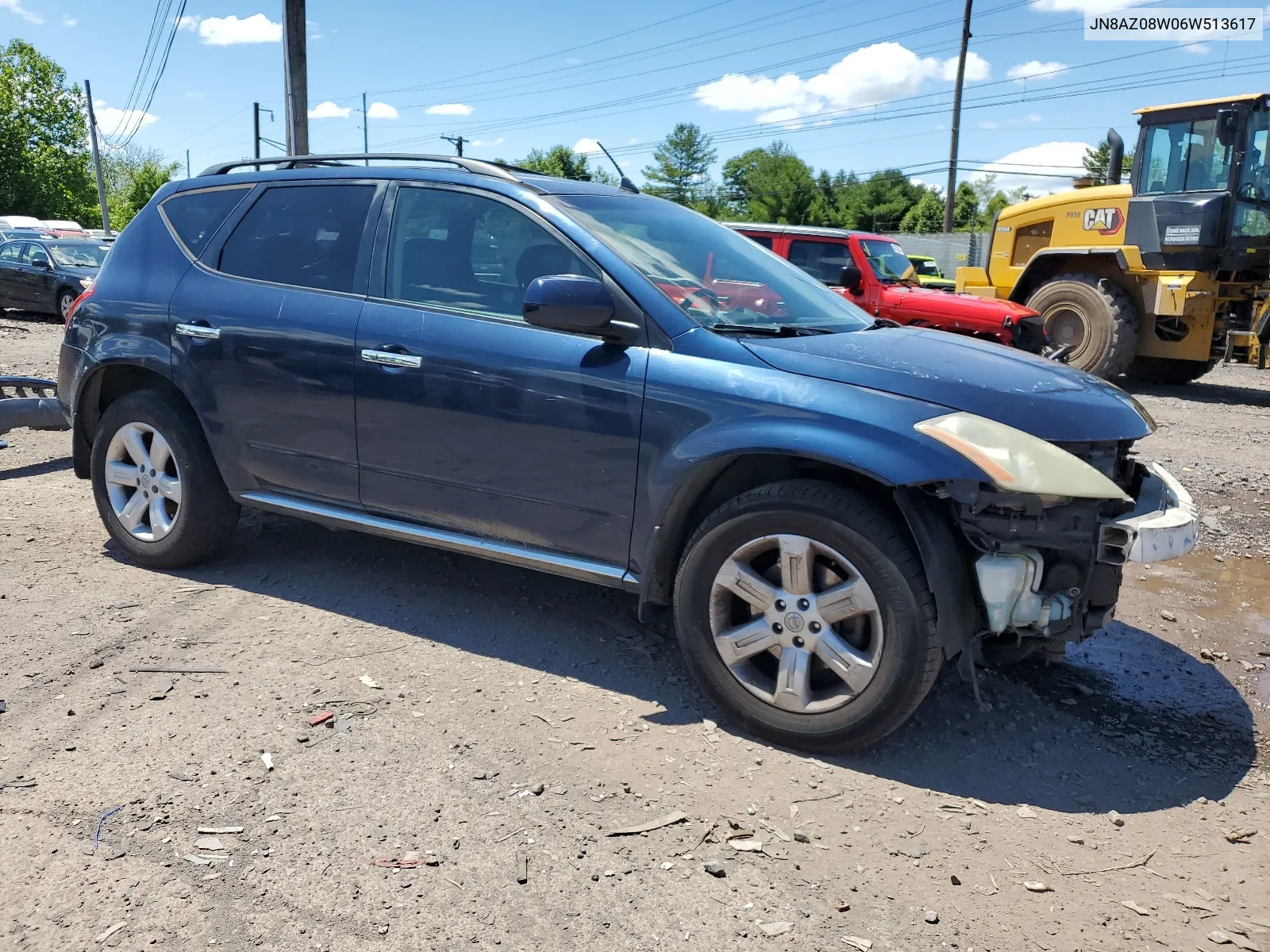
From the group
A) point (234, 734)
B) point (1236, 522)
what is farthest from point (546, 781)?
point (1236, 522)

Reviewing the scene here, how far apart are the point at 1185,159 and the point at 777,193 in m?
71.5

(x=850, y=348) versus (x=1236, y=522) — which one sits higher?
(x=850, y=348)

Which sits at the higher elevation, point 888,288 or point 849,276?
point 849,276

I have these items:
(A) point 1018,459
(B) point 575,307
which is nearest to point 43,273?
(B) point 575,307

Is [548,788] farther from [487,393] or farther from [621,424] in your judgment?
[487,393]

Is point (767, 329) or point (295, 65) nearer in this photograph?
point (767, 329)

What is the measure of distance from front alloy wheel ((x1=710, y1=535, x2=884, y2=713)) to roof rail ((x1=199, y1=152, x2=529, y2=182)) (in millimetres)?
1871

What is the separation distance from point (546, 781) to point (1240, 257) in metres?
10.8

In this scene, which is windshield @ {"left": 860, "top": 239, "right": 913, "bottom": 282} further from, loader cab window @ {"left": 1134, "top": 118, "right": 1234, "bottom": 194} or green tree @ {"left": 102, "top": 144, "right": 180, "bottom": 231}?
green tree @ {"left": 102, "top": 144, "right": 180, "bottom": 231}

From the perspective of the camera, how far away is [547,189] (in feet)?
12.7

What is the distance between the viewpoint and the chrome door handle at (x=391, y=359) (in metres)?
3.73

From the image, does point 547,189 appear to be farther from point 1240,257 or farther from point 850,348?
point 1240,257

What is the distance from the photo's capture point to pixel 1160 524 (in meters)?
2.91

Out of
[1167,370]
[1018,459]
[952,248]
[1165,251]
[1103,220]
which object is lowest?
[1167,370]
